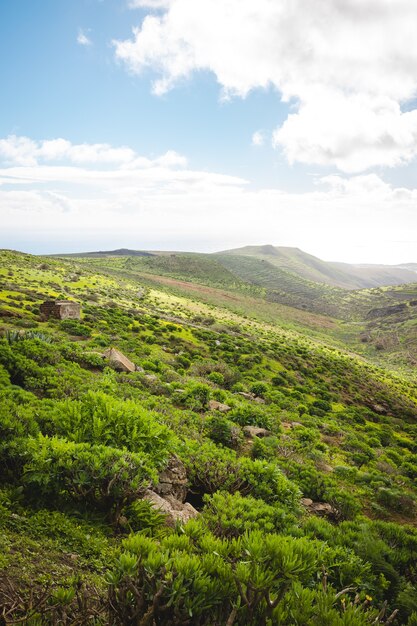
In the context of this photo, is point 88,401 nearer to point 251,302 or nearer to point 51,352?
point 51,352

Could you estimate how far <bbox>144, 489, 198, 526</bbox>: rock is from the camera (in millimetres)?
5832

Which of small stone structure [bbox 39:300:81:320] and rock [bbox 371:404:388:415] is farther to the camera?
→ rock [bbox 371:404:388:415]

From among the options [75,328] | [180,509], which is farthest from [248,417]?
[75,328]

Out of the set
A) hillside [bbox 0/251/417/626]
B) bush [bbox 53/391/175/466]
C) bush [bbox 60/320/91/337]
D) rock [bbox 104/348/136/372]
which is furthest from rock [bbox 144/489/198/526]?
bush [bbox 60/320/91/337]

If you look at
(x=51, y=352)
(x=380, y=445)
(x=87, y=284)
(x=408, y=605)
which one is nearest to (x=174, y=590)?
(x=408, y=605)

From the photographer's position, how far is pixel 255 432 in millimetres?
12609

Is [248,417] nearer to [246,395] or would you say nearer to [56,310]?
[246,395]

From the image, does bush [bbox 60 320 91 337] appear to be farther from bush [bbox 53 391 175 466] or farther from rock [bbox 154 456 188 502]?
rock [bbox 154 456 188 502]

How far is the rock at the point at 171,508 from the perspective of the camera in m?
5.83

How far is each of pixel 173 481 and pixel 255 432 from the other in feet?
19.5

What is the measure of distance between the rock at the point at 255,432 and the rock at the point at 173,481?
5189 millimetres

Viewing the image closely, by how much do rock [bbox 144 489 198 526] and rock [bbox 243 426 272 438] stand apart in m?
5.98

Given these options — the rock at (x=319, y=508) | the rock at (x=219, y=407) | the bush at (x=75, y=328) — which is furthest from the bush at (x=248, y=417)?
→ the bush at (x=75, y=328)

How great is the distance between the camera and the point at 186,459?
26.9ft
